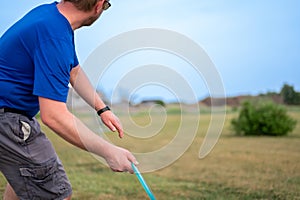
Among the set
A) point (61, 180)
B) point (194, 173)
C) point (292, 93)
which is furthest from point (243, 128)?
point (61, 180)

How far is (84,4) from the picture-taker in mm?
2324

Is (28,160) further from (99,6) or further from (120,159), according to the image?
(99,6)

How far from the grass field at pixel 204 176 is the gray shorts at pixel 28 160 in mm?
1671

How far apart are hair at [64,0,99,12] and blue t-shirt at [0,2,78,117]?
0.30ft

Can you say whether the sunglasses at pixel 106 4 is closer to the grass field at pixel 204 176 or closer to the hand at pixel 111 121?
the hand at pixel 111 121

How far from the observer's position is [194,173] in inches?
258

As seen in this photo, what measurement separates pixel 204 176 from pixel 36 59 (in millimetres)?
4389

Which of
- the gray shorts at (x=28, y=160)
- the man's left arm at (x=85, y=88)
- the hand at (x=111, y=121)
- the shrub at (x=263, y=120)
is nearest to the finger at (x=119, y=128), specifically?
the hand at (x=111, y=121)

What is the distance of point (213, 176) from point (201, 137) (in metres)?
5.66

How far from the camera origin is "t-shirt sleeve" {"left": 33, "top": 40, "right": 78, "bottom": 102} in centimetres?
217

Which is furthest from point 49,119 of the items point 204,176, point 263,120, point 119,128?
point 263,120

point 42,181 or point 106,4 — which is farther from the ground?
point 106,4

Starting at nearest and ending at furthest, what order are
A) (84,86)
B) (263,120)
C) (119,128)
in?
1. (119,128)
2. (84,86)
3. (263,120)

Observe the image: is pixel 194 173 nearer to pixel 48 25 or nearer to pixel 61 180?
pixel 61 180
